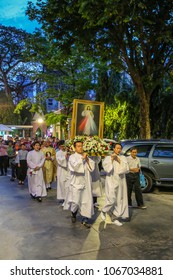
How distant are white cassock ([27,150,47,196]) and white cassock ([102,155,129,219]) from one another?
2.97m

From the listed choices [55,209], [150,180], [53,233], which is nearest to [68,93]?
[150,180]

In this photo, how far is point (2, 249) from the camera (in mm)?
4918

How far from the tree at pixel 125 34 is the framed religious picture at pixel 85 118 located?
356cm

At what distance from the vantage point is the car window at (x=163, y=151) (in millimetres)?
9980

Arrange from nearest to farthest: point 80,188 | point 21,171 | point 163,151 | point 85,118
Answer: point 80,188, point 85,118, point 163,151, point 21,171

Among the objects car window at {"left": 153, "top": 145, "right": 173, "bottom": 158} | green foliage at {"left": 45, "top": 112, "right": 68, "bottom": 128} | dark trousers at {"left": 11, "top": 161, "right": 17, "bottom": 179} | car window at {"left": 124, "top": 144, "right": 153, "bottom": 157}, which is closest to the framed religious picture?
car window at {"left": 124, "top": 144, "right": 153, "bottom": 157}

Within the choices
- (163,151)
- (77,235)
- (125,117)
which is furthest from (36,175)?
(125,117)

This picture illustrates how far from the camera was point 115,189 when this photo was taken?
6324 mm

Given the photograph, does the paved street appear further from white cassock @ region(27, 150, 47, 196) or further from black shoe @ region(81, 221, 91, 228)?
white cassock @ region(27, 150, 47, 196)

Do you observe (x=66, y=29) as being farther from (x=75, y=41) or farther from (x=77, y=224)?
(x=77, y=224)

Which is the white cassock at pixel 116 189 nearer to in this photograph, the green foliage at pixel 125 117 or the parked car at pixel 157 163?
the parked car at pixel 157 163

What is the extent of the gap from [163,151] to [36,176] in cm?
441

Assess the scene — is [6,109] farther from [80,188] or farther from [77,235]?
[77,235]

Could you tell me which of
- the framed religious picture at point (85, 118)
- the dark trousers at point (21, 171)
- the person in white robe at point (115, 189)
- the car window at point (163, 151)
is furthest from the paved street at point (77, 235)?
the dark trousers at point (21, 171)
